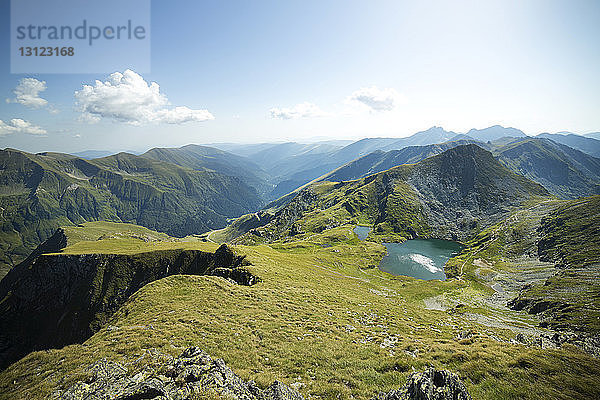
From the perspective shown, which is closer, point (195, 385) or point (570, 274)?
point (195, 385)

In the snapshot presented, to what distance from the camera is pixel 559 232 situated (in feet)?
473

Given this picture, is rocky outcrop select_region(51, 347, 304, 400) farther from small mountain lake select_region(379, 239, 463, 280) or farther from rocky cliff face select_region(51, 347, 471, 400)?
small mountain lake select_region(379, 239, 463, 280)

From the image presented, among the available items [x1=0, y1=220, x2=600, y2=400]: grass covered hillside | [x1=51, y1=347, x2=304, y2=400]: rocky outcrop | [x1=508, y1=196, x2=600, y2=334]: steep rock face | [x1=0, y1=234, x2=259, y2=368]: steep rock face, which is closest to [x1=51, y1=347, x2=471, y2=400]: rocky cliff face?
[x1=51, y1=347, x2=304, y2=400]: rocky outcrop

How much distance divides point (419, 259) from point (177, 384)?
573 feet

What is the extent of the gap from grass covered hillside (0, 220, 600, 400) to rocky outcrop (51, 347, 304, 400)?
43.5 inches

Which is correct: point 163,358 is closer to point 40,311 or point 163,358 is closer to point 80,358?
point 80,358

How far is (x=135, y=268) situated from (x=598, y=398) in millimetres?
97023

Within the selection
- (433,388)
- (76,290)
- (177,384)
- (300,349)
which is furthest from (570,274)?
(76,290)

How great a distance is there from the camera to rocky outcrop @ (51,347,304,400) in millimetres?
15320

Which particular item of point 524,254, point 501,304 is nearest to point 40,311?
point 501,304

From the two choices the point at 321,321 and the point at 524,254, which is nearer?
the point at 321,321

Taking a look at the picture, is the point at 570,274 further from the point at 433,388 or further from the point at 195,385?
the point at 195,385

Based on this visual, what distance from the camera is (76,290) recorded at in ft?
259

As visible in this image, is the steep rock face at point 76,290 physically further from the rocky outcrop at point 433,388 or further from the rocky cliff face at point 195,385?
the rocky outcrop at point 433,388
